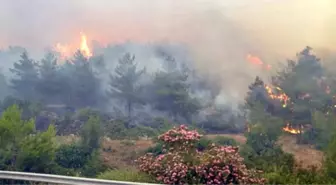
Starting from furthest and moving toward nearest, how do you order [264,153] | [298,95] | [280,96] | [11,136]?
[280,96]
[298,95]
[264,153]
[11,136]

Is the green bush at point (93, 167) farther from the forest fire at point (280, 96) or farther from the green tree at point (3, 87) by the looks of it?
the green tree at point (3, 87)

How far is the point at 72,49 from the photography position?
44.4 meters

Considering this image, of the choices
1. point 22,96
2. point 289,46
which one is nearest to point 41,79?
point 22,96

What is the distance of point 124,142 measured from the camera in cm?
2228

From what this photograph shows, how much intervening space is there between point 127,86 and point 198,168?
80.5 ft

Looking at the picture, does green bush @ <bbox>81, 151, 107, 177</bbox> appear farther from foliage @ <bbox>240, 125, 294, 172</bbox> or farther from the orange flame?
the orange flame

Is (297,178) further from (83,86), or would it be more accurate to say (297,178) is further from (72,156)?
(83,86)

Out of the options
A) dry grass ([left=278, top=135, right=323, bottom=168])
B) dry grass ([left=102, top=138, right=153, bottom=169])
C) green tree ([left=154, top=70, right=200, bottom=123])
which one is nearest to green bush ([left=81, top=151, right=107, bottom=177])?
dry grass ([left=102, top=138, right=153, bottom=169])

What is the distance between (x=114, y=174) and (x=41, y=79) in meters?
28.0

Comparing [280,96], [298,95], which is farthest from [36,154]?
[280,96]

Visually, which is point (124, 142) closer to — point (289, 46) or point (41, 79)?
point (41, 79)

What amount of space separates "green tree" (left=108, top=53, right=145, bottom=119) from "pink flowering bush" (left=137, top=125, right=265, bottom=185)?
75.3ft

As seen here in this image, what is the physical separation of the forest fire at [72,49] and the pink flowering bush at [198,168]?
3365 centimetres

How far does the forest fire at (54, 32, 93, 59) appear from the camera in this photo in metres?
43.3
